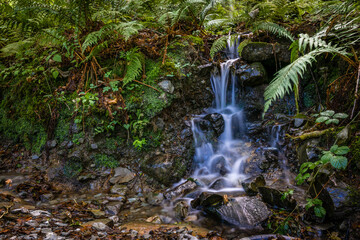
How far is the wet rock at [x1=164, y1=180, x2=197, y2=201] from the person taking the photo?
3.25 metres

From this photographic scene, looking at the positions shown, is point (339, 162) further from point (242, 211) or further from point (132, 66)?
point (132, 66)

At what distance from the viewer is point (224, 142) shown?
4352mm

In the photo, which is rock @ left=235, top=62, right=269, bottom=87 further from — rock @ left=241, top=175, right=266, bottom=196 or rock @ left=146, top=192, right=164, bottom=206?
rock @ left=146, top=192, right=164, bottom=206

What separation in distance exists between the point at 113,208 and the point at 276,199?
2.18 meters

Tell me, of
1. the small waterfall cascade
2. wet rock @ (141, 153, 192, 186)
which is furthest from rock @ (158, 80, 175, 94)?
wet rock @ (141, 153, 192, 186)

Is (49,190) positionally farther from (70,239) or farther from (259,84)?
(259,84)

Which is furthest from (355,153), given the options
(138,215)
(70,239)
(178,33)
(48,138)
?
(48,138)

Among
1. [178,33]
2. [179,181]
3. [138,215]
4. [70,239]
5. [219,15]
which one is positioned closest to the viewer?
[70,239]

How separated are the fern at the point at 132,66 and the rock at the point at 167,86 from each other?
0.48 m

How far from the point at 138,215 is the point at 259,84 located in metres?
3.83

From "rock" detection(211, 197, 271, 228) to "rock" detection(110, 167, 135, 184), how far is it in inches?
56.8

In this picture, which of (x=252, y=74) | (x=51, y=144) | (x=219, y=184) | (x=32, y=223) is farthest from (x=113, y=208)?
(x=252, y=74)

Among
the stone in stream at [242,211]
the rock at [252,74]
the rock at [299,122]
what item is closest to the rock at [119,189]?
the stone in stream at [242,211]

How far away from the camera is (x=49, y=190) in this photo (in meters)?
→ 3.20
